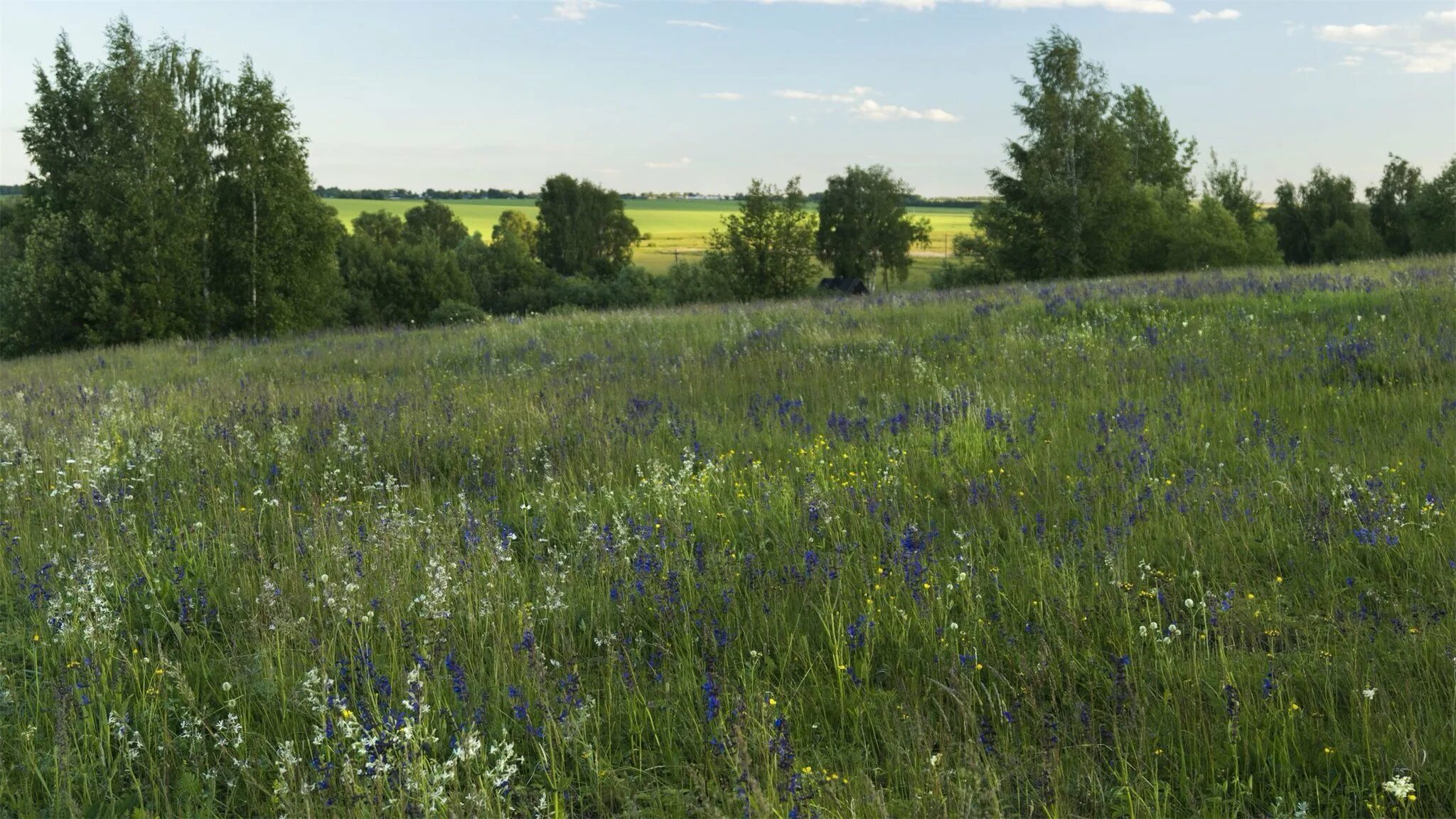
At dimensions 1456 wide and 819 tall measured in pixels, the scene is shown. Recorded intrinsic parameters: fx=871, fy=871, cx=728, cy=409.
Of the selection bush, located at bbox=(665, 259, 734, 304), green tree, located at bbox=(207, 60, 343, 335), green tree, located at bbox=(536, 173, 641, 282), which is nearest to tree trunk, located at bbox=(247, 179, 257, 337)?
green tree, located at bbox=(207, 60, 343, 335)

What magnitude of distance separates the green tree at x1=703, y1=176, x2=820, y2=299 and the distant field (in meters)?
6.90

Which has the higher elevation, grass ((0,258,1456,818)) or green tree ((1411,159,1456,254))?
green tree ((1411,159,1456,254))

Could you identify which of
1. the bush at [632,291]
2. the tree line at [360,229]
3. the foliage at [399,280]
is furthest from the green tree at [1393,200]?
the foliage at [399,280]

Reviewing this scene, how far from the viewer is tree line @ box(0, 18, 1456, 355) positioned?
32906 mm

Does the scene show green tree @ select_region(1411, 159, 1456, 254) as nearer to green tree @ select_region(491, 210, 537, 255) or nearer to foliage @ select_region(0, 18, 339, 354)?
foliage @ select_region(0, 18, 339, 354)

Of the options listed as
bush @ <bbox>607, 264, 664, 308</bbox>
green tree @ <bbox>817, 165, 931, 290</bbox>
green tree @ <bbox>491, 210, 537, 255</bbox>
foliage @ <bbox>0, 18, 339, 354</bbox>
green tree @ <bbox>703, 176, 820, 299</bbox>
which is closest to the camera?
foliage @ <bbox>0, 18, 339, 354</bbox>

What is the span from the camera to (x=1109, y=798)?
246 cm

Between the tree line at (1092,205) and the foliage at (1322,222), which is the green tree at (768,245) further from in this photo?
the foliage at (1322,222)

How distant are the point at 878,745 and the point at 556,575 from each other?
68.5 inches

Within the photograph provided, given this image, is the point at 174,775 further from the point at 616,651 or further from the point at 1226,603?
the point at 1226,603

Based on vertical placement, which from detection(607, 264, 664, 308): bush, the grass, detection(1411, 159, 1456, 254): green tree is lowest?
the grass

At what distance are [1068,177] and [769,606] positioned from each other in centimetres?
4984

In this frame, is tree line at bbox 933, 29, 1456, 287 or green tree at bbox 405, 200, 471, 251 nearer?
tree line at bbox 933, 29, 1456, 287

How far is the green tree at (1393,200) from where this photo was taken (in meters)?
78.7
